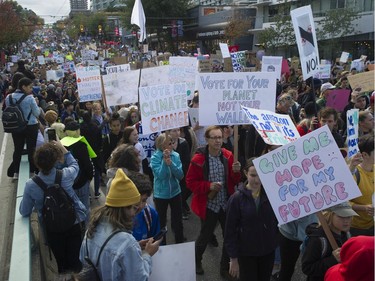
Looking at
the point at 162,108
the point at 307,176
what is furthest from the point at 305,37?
the point at 307,176

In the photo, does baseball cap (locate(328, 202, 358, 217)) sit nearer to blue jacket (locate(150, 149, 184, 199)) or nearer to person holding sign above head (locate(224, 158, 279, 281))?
person holding sign above head (locate(224, 158, 279, 281))

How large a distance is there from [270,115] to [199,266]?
1955mm

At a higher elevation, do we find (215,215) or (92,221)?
(92,221)

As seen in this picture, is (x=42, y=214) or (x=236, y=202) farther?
(x=42, y=214)

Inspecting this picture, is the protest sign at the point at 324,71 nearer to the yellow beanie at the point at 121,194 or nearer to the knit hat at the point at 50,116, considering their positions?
the knit hat at the point at 50,116

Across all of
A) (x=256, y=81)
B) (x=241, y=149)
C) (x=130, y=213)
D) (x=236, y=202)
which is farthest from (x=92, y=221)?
(x=241, y=149)

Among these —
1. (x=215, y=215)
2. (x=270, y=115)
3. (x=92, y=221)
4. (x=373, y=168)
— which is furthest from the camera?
(x=215, y=215)

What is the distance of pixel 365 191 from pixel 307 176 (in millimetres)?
1041

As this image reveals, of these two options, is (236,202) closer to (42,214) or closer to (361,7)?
(42,214)

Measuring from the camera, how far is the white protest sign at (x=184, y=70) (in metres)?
9.72

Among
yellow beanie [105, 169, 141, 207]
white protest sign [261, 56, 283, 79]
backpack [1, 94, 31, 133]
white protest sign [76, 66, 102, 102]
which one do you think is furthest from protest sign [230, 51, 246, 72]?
yellow beanie [105, 169, 141, 207]

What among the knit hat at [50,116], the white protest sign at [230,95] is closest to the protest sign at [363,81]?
the white protest sign at [230,95]

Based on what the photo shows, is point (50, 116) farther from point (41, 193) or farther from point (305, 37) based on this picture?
point (305, 37)

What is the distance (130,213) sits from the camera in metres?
2.59
